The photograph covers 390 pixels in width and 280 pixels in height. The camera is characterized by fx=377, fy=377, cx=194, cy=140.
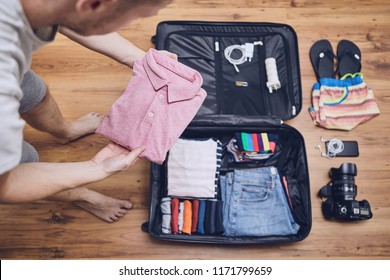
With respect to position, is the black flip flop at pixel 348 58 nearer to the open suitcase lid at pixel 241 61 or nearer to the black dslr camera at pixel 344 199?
the open suitcase lid at pixel 241 61

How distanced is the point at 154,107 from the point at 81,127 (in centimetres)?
38

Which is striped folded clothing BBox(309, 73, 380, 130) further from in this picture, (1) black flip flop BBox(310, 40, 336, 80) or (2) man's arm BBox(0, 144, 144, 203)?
(2) man's arm BBox(0, 144, 144, 203)

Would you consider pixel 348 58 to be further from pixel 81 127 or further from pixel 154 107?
pixel 81 127

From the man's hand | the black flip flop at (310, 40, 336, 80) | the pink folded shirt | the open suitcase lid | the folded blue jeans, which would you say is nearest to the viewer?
the man's hand

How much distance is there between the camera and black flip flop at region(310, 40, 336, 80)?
151 centimetres

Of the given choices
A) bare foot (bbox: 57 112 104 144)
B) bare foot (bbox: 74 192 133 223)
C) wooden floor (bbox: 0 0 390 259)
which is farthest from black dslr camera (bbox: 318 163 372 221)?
bare foot (bbox: 57 112 104 144)

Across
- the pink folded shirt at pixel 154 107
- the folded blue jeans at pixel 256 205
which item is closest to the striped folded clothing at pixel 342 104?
the folded blue jeans at pixel 256 205

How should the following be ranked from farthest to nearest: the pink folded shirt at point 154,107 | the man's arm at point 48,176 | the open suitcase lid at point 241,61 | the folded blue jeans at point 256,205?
1. the open suitcase lid at point 241,61
2. the folded blue jeans at point 256,205
3. the pink folded shirt at point 154,107
4. the man's arm at point 48,176

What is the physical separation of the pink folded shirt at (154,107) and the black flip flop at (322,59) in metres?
0.61

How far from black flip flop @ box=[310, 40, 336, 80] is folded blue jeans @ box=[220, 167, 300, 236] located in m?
0.47

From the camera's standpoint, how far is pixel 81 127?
54.2 inches

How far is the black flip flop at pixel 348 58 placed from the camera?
59.7 inches

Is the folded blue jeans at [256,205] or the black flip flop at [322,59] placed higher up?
the black flip flop at [322,59]
